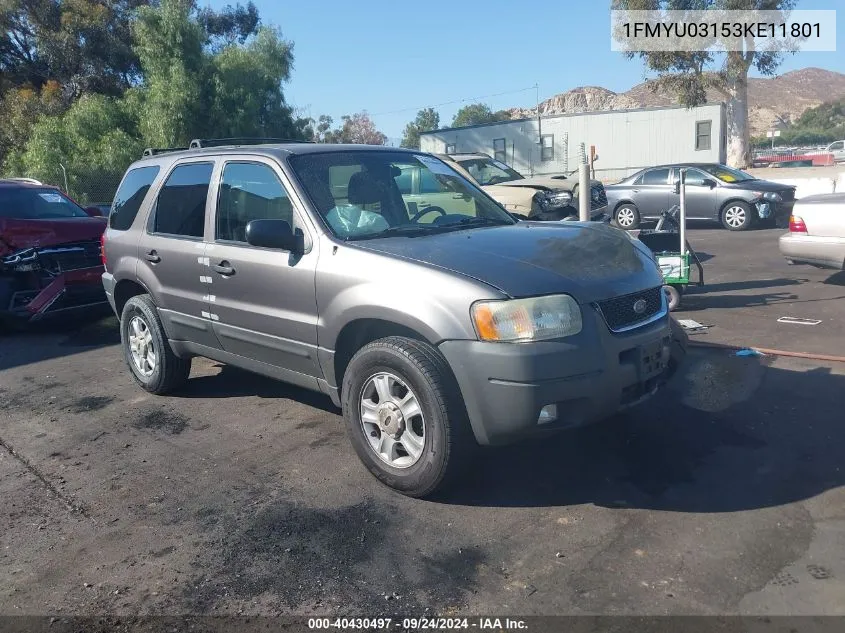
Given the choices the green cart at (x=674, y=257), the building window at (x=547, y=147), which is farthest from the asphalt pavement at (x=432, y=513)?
the building window at (x=547, y=147)

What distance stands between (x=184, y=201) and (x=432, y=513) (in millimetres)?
3082

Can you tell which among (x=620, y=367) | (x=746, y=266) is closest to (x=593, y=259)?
(x=620, y=367)

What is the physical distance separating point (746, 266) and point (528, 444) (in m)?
7.92

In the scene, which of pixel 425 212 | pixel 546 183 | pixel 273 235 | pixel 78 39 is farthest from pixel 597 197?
pixel 78 39

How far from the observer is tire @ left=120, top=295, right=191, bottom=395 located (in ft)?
19.2

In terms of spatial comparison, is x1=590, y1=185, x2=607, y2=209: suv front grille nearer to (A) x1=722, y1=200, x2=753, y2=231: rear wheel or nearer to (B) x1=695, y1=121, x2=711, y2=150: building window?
(A) x1=722, y1=200, x2=753, y2=231: rear wheel

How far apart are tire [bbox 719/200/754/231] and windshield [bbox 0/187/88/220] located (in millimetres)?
13188

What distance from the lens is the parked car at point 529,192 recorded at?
431 inches

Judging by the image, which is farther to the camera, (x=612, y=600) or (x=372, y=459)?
(x=372, y=459)

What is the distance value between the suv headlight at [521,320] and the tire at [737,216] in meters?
14.5

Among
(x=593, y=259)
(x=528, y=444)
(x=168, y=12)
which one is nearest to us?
(x=593, y=259)

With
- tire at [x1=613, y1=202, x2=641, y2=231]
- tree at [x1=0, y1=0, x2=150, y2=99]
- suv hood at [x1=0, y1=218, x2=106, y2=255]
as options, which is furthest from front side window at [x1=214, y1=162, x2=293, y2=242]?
tree at [x1=0, y1=0, x2=150, y2=99]

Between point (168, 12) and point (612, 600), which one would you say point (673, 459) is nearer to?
point (612, 600)

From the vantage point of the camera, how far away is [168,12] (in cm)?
2631
